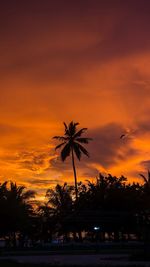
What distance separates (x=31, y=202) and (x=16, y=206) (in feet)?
55.3

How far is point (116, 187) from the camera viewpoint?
80625mm

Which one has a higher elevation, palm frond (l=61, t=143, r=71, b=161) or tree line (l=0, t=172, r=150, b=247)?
palm frond (l=61, t=143, r=71, b=161)

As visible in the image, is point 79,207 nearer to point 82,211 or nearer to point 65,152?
point 65,152

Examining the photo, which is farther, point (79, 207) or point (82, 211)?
point (79, 207)

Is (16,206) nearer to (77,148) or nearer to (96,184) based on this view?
(77,148)

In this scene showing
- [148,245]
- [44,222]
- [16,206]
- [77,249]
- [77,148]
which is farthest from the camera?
[44,222]

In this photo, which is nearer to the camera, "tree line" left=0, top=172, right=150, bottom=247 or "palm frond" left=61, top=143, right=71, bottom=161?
"tree line" left=0, top=172, right=150, bottom=247

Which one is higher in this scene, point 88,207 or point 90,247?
point 88,207

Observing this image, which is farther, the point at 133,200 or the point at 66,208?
the point at 66,208

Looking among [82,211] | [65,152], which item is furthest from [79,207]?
[82,211]

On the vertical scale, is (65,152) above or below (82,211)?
above

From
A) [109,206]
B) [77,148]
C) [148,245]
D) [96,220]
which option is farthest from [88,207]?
[148,245]

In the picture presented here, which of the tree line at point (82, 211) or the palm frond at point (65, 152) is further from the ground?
the palm frond at point (65, 152)

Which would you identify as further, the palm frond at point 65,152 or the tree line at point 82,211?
the palm frond at point 65,152
